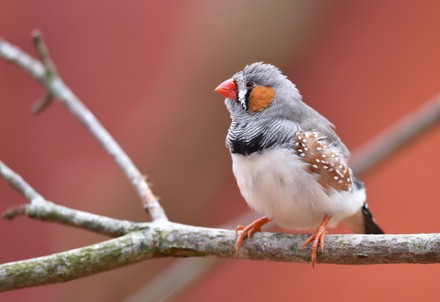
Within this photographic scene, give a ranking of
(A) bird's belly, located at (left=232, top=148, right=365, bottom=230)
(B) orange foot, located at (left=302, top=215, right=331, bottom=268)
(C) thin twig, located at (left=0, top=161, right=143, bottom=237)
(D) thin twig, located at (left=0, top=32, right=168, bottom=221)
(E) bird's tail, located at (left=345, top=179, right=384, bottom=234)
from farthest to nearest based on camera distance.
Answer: (E) bird's tail, located at (left=345, top=179, right=384, bottom=234) < (D) thin twig, located at (left=0, top=32, right=168, bottom=221) < (C) thin twig, located at (left=0, top=161, right=143, bottom=237) < (A) bird's belly, located at (left=232, top=148, right=365, bottom=230) < (B) orange foot, located at (left=302, top=215, right=331, bottom=268)

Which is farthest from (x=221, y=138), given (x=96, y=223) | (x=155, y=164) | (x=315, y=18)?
(x=96, y=223)

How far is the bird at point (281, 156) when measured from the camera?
2053 mm

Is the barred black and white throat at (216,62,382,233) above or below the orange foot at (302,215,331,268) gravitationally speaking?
above

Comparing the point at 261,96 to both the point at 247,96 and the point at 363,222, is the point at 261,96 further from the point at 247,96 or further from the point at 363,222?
the point at 363,222

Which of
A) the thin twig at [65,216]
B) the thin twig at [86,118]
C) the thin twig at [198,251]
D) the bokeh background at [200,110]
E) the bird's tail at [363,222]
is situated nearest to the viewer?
the thin twig at [198,251]

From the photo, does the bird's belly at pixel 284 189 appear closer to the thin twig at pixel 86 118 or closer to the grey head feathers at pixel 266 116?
the grey head feathers at pixel 266 116

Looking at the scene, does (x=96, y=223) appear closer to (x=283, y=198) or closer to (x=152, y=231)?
(x=152, y=231)

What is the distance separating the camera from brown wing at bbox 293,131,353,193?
2.07 m

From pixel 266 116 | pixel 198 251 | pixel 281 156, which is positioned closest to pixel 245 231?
pixel 198 251

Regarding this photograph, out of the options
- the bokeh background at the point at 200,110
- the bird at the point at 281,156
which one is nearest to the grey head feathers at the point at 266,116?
the bird at the point at 281,156

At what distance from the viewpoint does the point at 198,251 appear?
203cm

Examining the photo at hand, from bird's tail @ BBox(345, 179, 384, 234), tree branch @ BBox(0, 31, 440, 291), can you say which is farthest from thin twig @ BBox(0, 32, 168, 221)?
bird's tail @ BBox(345, 179, 384, 234)

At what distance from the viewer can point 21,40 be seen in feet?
15.7

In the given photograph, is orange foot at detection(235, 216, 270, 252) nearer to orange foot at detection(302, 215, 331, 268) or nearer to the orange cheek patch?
orange foot at detection(302, 215, 331, 268)
